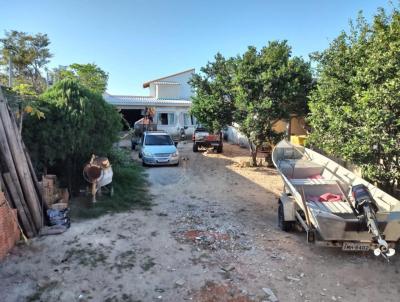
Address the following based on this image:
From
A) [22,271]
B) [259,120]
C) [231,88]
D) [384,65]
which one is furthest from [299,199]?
[231,88]

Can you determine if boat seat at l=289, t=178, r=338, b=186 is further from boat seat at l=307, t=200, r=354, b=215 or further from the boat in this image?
boat seat at l=307, t=200, r=354, b=215

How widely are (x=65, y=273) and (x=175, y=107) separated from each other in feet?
82.5

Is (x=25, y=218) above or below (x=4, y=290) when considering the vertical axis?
above

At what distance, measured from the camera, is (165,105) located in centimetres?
2942

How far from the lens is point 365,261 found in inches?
243

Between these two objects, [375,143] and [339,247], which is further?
[375,143]

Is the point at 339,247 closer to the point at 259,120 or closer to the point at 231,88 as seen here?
the point at 259,120

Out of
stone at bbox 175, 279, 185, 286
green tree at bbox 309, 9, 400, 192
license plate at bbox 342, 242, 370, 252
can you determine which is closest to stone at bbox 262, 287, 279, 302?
stone at bbox 175, 279, 185, 286

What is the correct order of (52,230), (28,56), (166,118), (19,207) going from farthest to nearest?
(166,118), (28,56), (52,230), (19,207)

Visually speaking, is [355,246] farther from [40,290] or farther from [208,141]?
[208,141]

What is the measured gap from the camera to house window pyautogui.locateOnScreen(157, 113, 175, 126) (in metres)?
29.6

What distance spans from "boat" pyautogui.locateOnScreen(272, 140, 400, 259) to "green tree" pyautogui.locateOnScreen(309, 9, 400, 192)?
639 millimetres

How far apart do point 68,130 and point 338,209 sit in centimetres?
667

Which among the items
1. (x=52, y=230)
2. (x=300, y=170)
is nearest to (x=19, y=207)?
(x=52, y=230)
